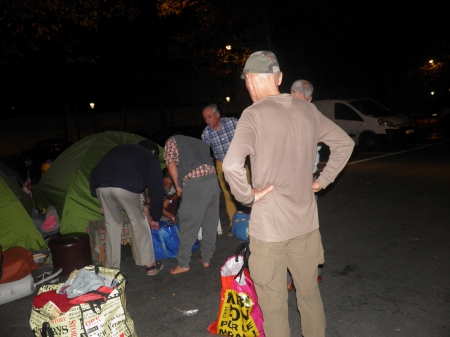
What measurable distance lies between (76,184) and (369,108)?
494 inches

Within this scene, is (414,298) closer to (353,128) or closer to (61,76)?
(353,128)

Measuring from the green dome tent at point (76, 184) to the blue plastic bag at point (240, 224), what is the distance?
6.38 feet

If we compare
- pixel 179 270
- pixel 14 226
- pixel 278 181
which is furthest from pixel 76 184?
pixel 278 181

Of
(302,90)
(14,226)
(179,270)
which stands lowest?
(179,270)

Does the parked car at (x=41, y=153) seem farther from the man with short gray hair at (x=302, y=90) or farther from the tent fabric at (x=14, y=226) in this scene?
the man with short gray hair at (x=302, y=90)

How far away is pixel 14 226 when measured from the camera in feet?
18.0

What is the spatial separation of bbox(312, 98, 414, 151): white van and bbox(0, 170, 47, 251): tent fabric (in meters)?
12.1

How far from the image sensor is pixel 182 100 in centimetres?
4025

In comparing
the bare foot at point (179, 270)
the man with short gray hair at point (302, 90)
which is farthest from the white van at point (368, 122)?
the bare foot at point (179, 270)

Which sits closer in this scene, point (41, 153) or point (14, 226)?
point (14, 226)

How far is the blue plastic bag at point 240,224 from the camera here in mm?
5836

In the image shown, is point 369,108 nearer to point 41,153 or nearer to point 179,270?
point 179,270

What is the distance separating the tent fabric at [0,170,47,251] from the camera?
17.9 ft

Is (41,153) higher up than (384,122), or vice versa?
(384,122)
